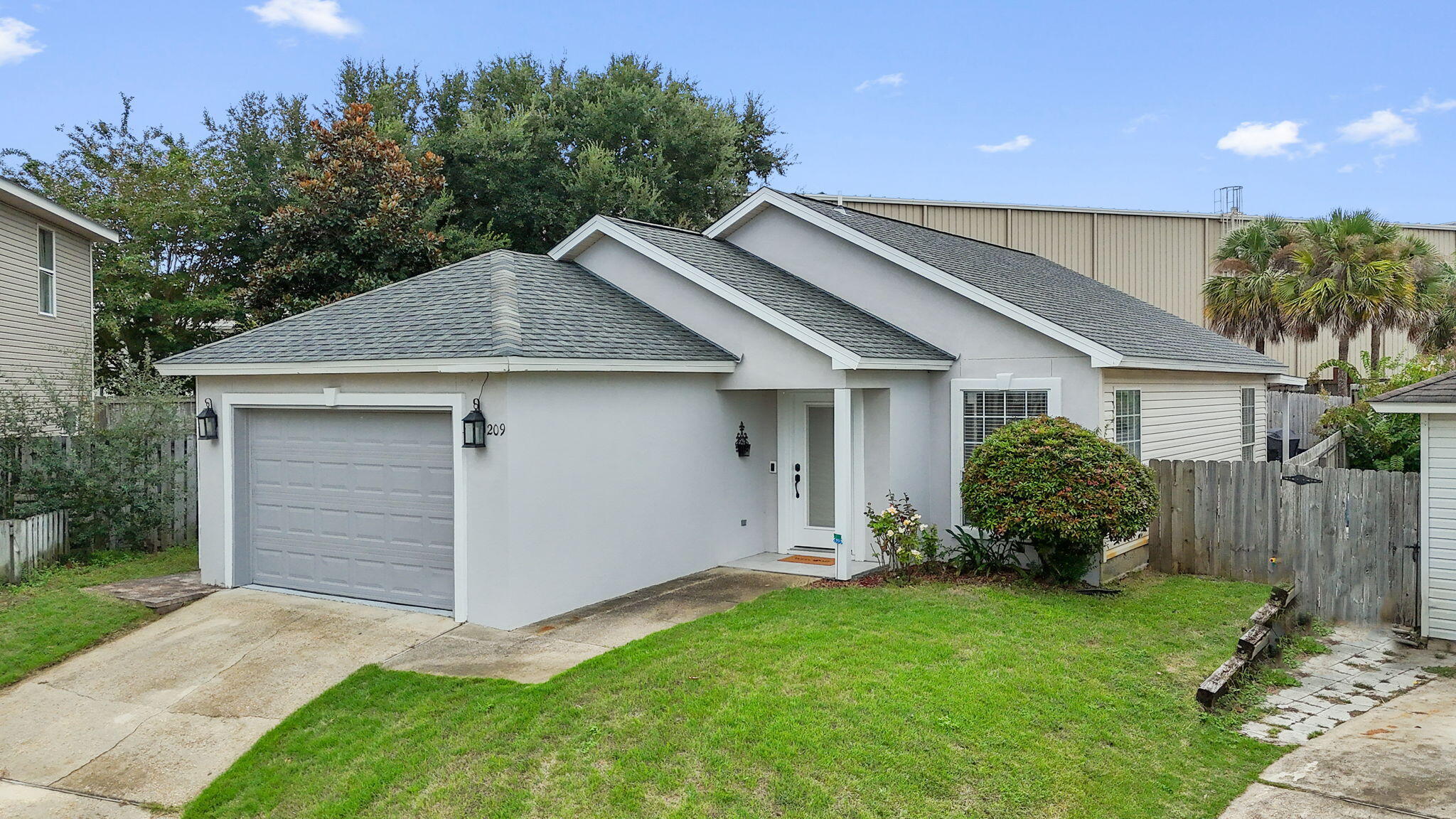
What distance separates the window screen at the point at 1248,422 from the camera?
1675 centimetres

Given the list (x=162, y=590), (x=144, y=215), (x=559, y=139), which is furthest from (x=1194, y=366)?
(x=144, y=215)

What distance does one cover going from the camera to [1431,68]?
2253cm

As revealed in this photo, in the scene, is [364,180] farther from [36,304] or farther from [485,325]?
[485,325]

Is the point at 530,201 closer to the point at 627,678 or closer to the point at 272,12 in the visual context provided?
the point at 272,12

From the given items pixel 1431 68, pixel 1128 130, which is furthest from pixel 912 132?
pixel 1431 68

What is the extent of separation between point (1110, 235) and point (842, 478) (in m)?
20.1

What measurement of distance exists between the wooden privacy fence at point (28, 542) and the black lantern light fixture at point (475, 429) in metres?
6.64

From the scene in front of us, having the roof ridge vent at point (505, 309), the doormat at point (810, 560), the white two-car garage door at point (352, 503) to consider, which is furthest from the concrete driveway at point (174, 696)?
the doormat at point (810, 560)

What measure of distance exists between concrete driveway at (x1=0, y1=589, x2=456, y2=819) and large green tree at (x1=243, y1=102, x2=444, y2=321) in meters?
11.4

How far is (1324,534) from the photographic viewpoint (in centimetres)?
970

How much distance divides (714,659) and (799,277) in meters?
7.80

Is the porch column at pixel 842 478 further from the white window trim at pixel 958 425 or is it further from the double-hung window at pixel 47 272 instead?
the double-hung window at pixel 47 272

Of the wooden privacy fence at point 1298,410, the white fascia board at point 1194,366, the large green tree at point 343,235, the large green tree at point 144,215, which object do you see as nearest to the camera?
the white fascia board at point 1194,366

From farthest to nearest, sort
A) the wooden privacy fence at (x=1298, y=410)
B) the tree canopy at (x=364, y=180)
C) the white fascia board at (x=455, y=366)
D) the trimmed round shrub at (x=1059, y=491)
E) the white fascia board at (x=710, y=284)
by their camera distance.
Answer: the wooden privacy fence at (x=1298, y=410) → the tree canopy at (x=364, y=180) → the white fascia board at (x=710, y=284) → the trimmed round shrub at (x=1059, y=491) → the white fascia board at (x=455, y=366)
